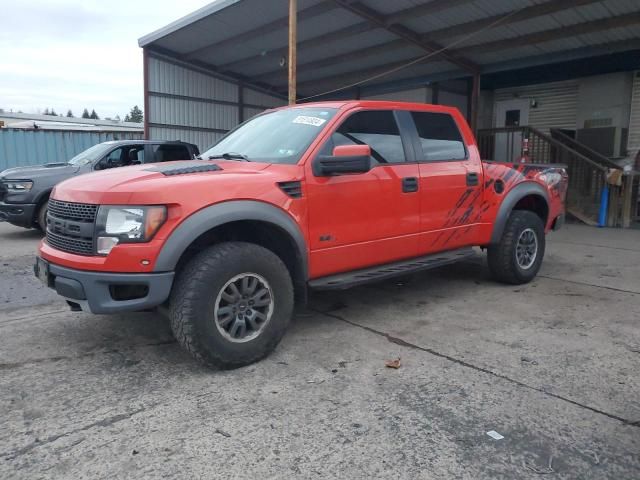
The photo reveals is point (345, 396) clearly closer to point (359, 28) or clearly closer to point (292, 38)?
point (292, 38)

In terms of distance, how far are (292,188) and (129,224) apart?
45.3 inches

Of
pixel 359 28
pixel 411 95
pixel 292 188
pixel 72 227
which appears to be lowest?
pixel 72 227

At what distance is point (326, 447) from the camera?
8.27 ft

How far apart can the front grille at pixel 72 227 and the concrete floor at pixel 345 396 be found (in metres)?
0.86

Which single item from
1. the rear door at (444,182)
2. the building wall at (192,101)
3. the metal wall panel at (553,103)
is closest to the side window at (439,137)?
the rear door at (444,182)

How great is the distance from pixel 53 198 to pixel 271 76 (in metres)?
16.5

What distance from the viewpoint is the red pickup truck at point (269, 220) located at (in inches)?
122

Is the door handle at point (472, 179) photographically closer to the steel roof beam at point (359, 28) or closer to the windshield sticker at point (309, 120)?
the windshield sticker at point (309, 120)

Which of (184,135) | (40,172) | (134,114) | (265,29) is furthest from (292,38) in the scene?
(134,114)

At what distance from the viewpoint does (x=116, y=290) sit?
3158 mm

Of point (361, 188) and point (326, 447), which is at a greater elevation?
point (361, 188)

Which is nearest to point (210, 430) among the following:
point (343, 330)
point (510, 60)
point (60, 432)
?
point (60, 432)

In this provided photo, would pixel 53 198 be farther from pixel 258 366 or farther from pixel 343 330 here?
pixel 343 330

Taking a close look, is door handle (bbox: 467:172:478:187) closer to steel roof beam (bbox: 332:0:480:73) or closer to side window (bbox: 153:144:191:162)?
side window (bbox: 153:144:191:162)
